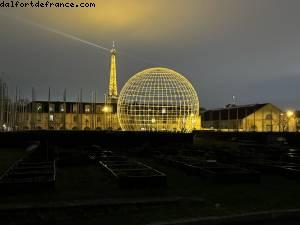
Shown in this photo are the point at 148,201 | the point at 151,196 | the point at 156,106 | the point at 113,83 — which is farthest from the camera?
the point at 113,83

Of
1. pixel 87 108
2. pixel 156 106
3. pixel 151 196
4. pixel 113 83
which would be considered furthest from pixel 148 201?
pixel 87 108

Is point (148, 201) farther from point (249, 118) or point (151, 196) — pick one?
point (249, 118)

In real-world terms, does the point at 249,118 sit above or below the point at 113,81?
below

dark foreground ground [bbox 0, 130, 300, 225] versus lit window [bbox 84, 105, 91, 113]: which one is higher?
lit window [bbox 84, 105, 91, 113]

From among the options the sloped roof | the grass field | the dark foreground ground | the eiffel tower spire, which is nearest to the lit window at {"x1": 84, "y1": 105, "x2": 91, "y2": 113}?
the eiffel tower spire

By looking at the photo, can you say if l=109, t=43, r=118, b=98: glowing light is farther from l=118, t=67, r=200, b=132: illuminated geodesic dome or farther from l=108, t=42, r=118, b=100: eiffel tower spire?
l=118, t=67, r=200, b=132: illuminated geodesic dome

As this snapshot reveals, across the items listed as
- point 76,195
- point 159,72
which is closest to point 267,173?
point 76,195

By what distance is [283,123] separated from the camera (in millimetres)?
92750

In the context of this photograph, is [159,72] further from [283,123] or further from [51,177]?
[283,123]

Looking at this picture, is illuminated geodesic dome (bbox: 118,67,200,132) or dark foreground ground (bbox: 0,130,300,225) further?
illuminated geodesic dome (bbox: 118,67,200,132)

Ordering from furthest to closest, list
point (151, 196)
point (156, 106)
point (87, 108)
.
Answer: point (87, 108)
point (156, 106)
point (151, 196)

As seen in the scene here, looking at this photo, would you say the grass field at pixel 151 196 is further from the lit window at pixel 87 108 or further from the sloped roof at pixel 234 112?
the lit window at pixel 87 108

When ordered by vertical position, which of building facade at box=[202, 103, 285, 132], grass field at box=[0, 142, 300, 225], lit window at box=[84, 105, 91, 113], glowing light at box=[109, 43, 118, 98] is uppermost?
glowing light at box=[109, 43, 118, 98]

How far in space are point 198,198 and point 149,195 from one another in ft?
5.24
